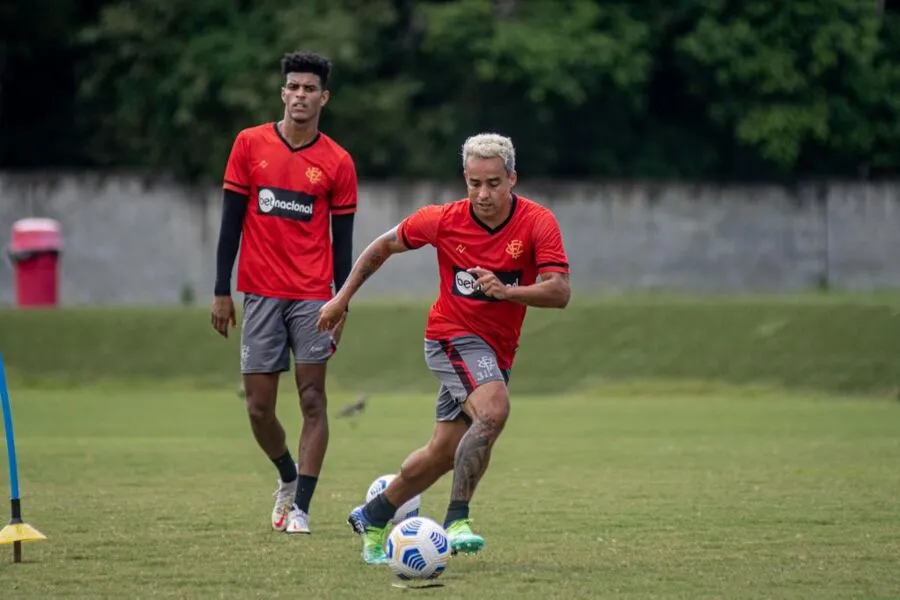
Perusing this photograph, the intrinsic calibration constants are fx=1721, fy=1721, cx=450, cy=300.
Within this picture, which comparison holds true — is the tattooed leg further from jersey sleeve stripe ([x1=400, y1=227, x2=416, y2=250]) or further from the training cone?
the training cone

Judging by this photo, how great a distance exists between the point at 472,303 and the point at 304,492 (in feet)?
6.30

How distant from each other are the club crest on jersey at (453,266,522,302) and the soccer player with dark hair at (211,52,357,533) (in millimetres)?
1589

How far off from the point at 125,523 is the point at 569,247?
24039 millimetres

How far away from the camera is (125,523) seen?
34.4 feet

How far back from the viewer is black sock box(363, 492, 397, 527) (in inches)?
362

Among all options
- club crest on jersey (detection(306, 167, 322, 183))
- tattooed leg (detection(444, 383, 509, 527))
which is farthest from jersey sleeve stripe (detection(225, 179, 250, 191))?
tattooed leg (detection(444, 383, 509, 527))

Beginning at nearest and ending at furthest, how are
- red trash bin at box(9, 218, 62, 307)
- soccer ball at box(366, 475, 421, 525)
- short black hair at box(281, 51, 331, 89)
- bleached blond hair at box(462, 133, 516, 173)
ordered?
1. bleached blond hair at box(462, 133, 516, 173)
2. soccer ball at box(366, 475, 421, 525)
3. short black hair at box(281, 51, 331, 89)
4. red trash bin at box(9, 218, 62, 307)

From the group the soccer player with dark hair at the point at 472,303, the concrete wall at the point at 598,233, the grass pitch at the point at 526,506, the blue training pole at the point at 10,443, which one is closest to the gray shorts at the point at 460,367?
the soccer player with dark hair at the point at 472,303

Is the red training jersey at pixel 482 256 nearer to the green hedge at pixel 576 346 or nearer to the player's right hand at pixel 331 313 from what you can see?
the player's right hand at pixel 331 313

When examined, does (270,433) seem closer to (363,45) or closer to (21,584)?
(21,584)

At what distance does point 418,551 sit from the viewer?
827 cm

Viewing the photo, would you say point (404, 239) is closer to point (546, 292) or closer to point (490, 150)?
point (490, 150)

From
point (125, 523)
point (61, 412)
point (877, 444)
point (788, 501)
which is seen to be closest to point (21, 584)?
point (125, 523)

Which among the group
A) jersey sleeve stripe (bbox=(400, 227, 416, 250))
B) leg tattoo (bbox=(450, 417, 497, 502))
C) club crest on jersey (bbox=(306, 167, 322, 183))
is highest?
club crest on jersey (bbox=(306, 167, 322, 183))
